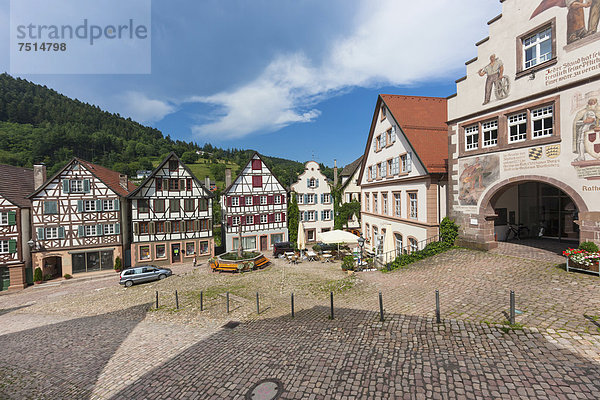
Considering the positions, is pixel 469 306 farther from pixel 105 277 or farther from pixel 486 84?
pixel 105 277

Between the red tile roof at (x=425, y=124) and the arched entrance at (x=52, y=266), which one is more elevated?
the red tile roof at (x=425, y=124)

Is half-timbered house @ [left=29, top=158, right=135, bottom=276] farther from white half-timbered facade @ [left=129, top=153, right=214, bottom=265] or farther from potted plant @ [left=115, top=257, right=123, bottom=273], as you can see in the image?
white half-timbered facade @ [left=129, top=153, right=214, bottom=265]

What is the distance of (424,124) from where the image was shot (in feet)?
61.3

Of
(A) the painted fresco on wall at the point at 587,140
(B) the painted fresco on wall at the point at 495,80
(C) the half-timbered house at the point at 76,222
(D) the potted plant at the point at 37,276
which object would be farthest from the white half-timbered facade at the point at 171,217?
(A) the painted fresco on wall at the point at 587,140

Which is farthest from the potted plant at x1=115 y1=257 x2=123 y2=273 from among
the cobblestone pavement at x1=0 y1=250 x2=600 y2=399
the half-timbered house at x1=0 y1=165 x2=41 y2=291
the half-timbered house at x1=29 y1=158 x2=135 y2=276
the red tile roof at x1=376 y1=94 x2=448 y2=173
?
the red tile roof at x1=376 y1=94 x2=448 y2=173

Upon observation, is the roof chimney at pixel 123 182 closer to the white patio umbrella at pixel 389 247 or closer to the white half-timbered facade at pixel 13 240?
the white half-timbered facade at pixel 13 240

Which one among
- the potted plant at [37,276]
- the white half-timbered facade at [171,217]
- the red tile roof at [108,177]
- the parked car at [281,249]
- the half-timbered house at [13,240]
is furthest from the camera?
the white half-timbered facade at [171,217]

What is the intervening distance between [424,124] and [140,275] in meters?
23.3

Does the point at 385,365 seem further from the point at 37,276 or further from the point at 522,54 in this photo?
the point at 37,276

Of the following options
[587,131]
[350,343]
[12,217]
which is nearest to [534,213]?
[587,131]

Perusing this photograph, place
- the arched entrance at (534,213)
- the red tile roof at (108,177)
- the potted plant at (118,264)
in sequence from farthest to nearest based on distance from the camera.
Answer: the potted plant at (118,264)
the red tile roof at (108,177)
the arched entrance at (534,213)

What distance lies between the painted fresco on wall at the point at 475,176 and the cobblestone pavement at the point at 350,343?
3.02 metres

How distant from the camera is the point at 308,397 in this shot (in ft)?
14.9

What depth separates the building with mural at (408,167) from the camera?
1599 cm
